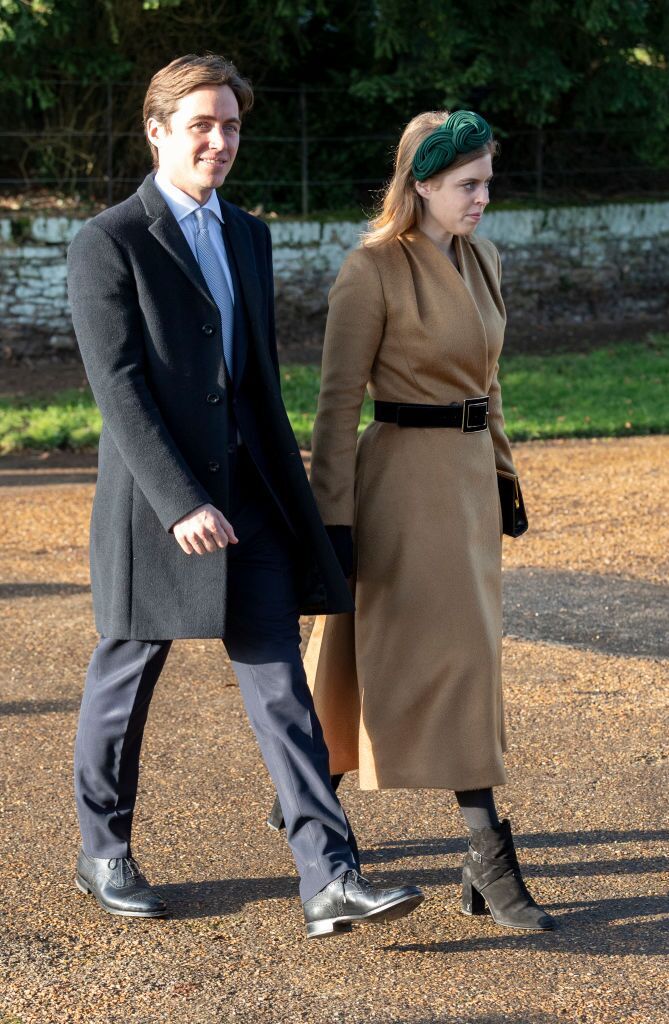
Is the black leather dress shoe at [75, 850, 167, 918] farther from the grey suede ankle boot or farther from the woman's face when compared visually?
the woman's face

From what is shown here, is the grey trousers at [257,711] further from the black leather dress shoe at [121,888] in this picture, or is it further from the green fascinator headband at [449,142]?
the green fascinator headband at [449,142]

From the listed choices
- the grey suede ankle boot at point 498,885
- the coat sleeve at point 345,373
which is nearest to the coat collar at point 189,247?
the coat sleeve at point 345,373

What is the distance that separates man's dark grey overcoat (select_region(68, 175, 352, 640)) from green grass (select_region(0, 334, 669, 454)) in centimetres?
835

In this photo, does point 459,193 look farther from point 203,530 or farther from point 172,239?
point 203,530

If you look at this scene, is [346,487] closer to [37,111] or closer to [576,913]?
[576,913]

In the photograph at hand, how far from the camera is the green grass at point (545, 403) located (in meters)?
12.5

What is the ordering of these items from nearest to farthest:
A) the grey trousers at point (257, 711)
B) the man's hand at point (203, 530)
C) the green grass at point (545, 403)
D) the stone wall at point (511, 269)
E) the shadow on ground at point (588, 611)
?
1. the man's hand at point (203, 530)
2. the grey trousers at point (257, 711)
3. the shadow on ground at point (588, 611)
4. the green grass at point (545, 403)
5. the stone wall at point (511, 269)

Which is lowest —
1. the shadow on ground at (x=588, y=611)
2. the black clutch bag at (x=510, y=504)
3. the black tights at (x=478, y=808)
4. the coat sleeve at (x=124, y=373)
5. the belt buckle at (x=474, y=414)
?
the shadow on ground at (x=588, y=611)

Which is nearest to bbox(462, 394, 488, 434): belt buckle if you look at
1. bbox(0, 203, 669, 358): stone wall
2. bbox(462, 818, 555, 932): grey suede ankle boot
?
bbox(462, 818, 555, 932): grey suede ankle boot

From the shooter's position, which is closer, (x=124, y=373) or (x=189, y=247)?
(x=124, y=373)

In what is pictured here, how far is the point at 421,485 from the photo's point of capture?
3.79 meters

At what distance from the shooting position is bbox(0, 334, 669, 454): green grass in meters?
12.5

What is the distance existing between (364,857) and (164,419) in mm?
1436

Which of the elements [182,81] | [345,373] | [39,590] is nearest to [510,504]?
[345,373]
